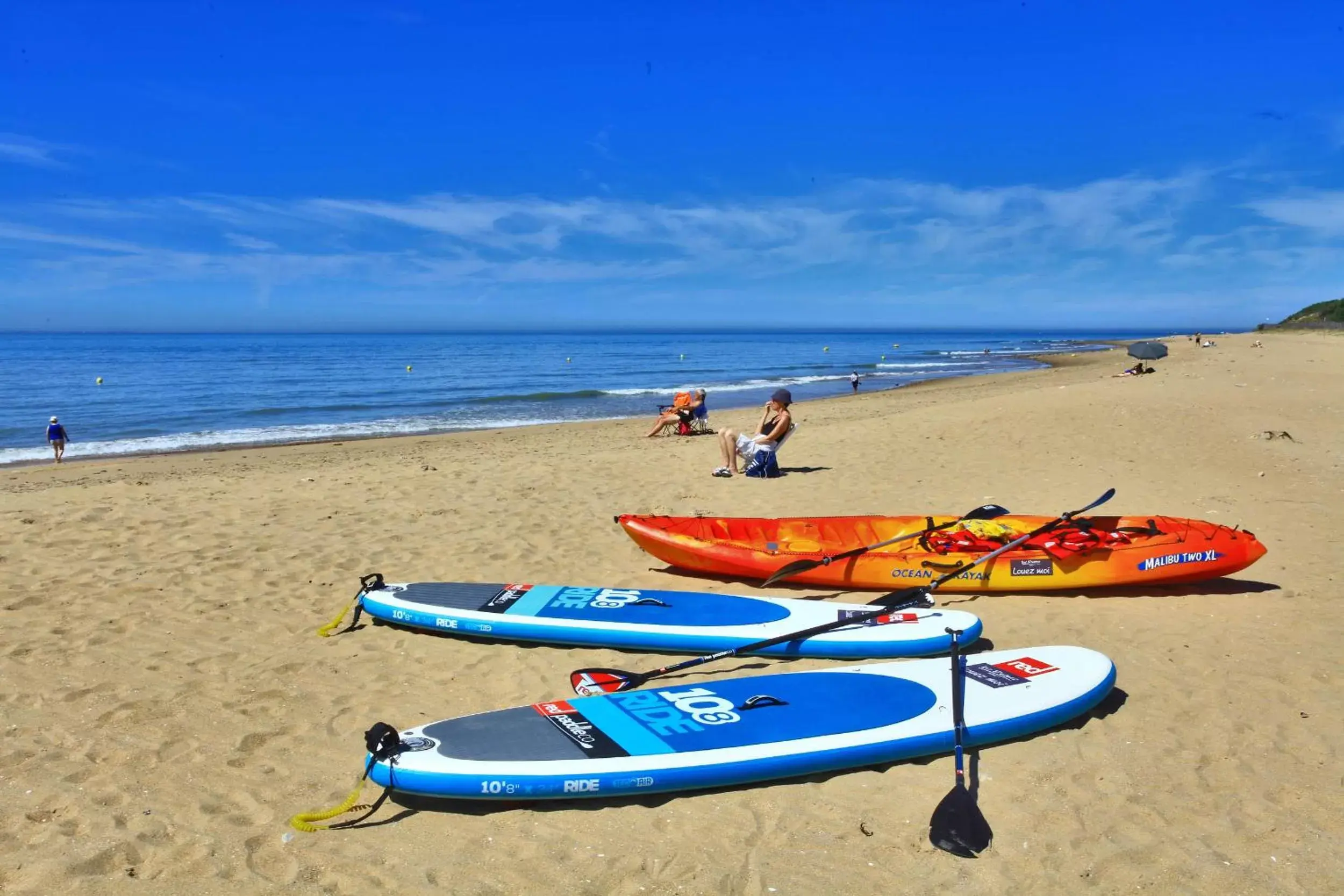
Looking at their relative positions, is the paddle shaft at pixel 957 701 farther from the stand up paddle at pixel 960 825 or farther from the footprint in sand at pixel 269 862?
the footprint in sand at pixel 269 862

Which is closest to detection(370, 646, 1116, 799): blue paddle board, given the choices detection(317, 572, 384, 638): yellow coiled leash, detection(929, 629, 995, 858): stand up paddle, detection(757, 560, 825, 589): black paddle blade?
detection(929, 629, 995, 858): stand up paddle

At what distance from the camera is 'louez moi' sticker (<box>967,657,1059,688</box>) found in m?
4.15

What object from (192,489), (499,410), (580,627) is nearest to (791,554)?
(580,627)

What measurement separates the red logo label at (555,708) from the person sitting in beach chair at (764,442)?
6363 millimetres

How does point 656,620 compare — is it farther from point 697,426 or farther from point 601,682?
point 697,426

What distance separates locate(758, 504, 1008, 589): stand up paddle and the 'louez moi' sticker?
1656 millimetres

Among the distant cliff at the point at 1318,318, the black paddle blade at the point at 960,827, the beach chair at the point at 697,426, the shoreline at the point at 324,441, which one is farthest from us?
the distant cliff at the point at 1318,318

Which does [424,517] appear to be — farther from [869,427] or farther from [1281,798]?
[869,427]

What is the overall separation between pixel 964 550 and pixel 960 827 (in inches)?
128

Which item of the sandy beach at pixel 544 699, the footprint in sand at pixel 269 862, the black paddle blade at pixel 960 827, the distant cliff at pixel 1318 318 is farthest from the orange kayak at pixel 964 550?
the distant cliff at pixel 1318 318

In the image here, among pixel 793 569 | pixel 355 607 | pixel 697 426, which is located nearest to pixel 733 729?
pixel 793 569

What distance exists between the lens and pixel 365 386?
1177 inches

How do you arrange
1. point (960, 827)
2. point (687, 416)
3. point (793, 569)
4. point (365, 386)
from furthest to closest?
1. point (365, 386)
2. point (687, 416)
3. point (793, 569)
4. point (960, 827)

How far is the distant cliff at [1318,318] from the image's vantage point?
180ft
